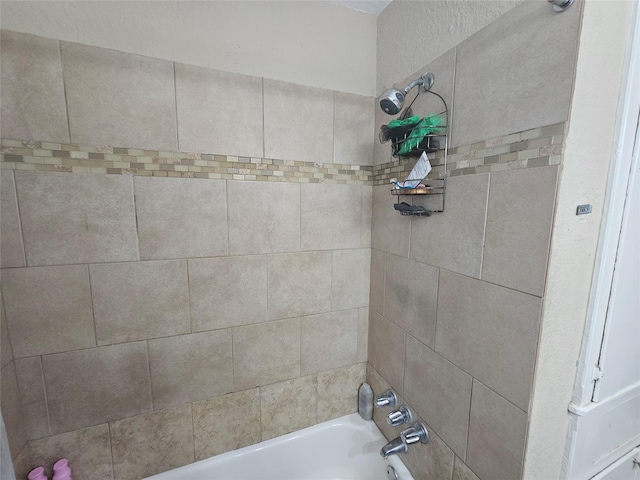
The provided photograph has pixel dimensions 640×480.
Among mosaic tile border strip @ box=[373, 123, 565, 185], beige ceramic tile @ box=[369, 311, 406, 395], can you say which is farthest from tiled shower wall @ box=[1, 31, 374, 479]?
mosaic tile border strip @ box=[373, 123, 565, 185]

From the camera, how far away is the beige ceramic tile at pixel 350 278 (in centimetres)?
142

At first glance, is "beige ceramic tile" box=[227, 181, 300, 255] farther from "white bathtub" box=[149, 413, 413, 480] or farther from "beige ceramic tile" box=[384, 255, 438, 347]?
"white bathtub" box=[149, 413, 413, 480]

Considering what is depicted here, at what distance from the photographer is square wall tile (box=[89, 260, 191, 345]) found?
3.48 feet

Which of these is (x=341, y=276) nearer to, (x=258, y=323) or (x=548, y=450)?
(x=258, y=323)

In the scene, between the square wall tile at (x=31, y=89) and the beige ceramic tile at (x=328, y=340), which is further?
the beige ceramic tile at (x=328, y=340)

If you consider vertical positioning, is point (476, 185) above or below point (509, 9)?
below

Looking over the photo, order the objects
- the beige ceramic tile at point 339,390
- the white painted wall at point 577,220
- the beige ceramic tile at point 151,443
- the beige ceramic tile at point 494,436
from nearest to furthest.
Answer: the white painted wall at point 577,220
the beige ceramic tile at point 494,436
the beige ceramic tile at point 151,443
the beige ceramic tile at point 339,390

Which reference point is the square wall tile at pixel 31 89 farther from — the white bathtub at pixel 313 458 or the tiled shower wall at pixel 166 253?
the white bathtub at pixel 313 458

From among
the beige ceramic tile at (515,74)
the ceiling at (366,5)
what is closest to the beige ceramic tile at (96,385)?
the beige ceramic tile at (515,74)

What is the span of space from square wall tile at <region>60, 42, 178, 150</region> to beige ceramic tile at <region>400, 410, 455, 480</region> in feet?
5.04

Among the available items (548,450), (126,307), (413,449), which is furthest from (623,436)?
(126,307)

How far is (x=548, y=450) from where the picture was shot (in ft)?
2.61

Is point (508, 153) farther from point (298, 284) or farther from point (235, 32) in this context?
point (235, 32)

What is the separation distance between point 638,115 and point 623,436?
1.07m
